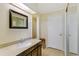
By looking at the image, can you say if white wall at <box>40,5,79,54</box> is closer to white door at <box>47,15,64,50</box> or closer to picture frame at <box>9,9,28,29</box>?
white door at <box>47,15,64,50</box>

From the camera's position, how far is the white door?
2895 millimetres

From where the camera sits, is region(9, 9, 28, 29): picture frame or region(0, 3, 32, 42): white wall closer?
region(0, 3, 32, 42): white wall

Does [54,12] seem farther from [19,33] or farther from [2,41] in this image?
[2,41]

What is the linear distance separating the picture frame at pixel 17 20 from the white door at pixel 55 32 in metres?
0.72

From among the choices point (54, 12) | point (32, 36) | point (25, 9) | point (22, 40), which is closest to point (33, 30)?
point (32, 36)

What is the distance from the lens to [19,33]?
236 centimetres

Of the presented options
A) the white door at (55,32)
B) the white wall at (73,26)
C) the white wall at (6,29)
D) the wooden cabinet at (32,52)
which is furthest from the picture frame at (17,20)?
the white door at (55,32)

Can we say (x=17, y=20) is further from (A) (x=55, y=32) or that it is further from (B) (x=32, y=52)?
(A) (x=55, y=32)

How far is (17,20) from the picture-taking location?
87.7 inches

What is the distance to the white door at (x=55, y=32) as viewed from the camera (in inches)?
114

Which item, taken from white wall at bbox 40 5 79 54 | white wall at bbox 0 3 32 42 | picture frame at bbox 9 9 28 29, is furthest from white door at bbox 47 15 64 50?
white wall at bbox 0 3 32 42

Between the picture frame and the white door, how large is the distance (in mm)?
723

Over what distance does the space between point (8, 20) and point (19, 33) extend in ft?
1.70

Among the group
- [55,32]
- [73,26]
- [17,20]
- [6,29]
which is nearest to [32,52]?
[6,29]
